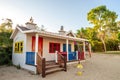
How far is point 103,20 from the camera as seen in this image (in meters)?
31.6

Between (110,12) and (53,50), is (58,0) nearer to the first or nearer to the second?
(53,50)

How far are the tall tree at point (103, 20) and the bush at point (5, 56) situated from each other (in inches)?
938

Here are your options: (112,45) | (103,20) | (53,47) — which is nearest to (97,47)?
(112,45)

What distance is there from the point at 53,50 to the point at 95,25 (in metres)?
21.7

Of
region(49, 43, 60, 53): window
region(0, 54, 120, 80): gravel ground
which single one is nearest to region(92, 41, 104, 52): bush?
region(49, 43, 60, 53): window

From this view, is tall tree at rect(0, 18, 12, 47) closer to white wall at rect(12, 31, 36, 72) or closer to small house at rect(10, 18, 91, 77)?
white wall at rect(12, 31, 36, 72)

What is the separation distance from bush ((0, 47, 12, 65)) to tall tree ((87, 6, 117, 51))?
2382cm

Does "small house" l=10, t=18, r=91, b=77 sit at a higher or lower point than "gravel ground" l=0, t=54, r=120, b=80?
higher

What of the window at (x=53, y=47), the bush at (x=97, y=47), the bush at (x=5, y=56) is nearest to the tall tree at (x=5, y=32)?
the bush at (x=5, y=56)

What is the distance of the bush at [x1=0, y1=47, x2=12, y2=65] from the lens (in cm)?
1371

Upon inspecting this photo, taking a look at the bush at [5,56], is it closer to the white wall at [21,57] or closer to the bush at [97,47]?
the white wall at [21,57]

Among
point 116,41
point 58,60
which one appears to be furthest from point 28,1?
point 116,41

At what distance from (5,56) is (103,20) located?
25642 mm

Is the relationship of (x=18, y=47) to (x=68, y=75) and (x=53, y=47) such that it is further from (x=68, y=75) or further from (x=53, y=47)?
(x=68, y=75)
